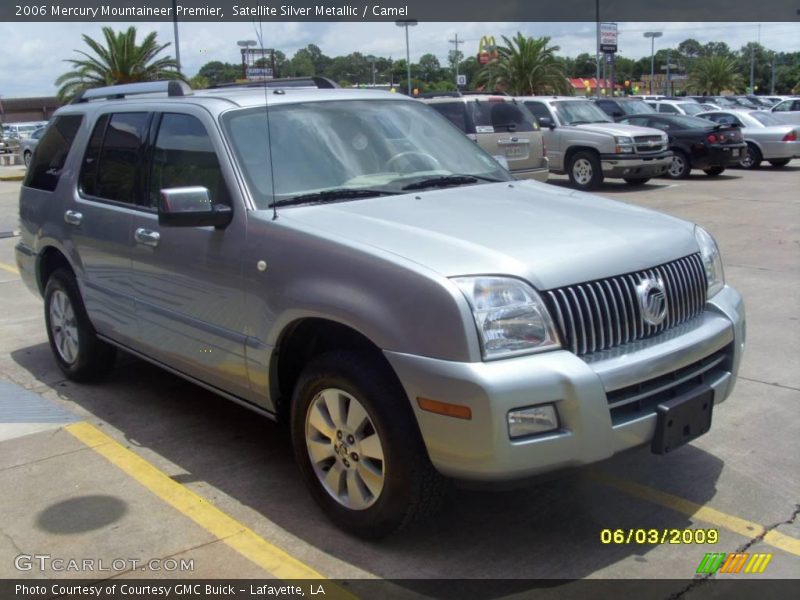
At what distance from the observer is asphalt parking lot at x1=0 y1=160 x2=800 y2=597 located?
136 inches

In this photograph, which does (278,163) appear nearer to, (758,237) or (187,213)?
(187,213)

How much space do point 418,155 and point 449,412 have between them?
1937 mm

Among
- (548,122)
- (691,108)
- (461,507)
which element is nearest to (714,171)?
(548,122)

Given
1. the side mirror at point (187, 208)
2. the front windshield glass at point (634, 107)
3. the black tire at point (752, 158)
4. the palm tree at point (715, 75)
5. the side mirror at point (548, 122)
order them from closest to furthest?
the side mirror at point (187, 208)
the side mirror at point (548, 122)
the black tire at point (752, 158)
the front windshield glass at point (634, 107)
the palm tree at point (715, 75)

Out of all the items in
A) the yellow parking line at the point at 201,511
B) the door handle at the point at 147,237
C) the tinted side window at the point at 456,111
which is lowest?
the yellow parking line at the point at 201,511

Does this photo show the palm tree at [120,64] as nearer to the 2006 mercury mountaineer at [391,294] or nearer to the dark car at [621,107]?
the dark car at [621,107]

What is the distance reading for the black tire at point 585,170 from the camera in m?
17.1


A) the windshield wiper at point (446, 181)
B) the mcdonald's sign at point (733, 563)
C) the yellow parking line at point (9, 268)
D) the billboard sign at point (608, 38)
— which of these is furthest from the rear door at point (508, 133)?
the billboard sign at point (608, 38)

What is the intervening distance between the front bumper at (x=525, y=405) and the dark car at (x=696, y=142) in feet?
52.5

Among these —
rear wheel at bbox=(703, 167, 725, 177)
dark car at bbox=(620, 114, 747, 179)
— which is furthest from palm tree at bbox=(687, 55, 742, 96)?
dark car at bbox=(620, 114, 747, 179)

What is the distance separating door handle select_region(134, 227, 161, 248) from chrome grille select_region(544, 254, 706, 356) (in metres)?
2.32

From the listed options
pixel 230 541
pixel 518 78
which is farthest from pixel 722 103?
pixel 230 541

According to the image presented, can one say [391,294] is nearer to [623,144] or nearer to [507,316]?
[507,316]

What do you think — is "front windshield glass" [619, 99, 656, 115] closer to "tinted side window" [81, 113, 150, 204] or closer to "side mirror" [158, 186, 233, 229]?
"tinted side window" [81, 113, 150, 204]
